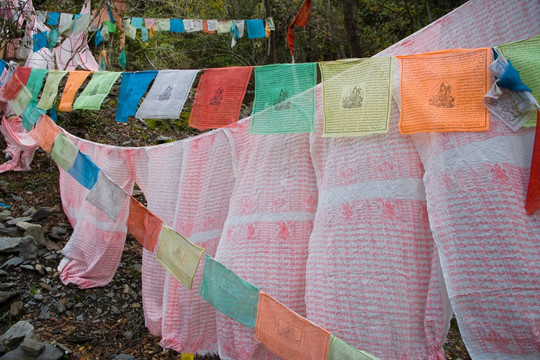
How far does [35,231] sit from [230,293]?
3.33 metres

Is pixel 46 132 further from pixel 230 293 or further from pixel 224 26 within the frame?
pixel 224 26

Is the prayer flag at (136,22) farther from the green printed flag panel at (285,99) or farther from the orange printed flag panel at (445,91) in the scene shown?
the orange printed flag panel at (445,91)

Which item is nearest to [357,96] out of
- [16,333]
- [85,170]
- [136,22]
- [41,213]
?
[85,170]

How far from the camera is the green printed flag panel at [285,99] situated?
6.95 ft

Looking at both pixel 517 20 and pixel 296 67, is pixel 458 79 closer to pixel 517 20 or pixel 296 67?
pixel 517 20

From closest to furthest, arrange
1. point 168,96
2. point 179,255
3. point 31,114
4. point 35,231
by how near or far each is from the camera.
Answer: point 179,255 < point 168,96 < point 31,114 < point 35,231

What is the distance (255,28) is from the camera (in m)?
7.67

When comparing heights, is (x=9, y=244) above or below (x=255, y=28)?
below

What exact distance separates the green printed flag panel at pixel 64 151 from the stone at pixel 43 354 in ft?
4.52

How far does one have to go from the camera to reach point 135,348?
3.42 m

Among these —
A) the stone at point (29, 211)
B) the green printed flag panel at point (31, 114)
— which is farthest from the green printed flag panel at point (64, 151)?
the stone at point (29, 211)

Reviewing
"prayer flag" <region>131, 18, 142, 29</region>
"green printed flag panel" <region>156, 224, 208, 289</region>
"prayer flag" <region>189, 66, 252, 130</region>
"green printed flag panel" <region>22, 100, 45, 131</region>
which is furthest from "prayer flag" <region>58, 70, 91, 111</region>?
"prayer flag" <region>131, 18, 142, 29</region>

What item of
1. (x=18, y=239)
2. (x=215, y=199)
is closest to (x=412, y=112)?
(x=215, y=199)

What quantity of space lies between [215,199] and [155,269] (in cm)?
85
